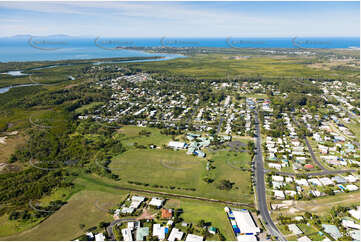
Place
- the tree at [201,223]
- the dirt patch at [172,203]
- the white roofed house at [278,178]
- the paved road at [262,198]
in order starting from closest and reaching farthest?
the paved road at [262,198] → the tree at [201,223] → the dirt patch at [172,203] → the white roofed house at [278,178]

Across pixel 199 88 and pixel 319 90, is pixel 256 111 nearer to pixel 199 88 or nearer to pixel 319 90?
pixel 199 88

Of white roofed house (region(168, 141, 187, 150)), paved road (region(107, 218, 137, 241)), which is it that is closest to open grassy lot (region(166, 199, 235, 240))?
paved road (region(107, 218, 137, 241))

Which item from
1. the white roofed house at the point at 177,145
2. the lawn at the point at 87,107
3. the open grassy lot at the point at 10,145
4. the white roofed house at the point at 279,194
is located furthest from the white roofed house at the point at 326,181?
the lawn at the point at 87,107

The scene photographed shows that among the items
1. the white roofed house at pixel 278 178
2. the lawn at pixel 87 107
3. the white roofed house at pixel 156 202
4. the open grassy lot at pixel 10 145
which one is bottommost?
the white roofed house at pixel 156 202

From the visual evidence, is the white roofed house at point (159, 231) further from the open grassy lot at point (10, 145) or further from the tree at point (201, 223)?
the open grassy lot at point (10, 145)

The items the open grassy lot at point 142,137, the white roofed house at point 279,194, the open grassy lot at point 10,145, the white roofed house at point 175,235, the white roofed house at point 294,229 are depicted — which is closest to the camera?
the white roofed house at point 175,235

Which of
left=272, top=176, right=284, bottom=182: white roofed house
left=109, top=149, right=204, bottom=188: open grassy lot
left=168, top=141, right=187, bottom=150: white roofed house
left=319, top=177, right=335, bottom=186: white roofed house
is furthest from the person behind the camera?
left=168, top=141, right=187, bottom=150: white roofed house

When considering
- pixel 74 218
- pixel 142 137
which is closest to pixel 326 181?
pixel 142 137

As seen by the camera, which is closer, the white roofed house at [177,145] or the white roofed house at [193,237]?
the white roofed house at [193,237]

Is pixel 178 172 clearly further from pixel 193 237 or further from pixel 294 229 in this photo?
pixel 294 229

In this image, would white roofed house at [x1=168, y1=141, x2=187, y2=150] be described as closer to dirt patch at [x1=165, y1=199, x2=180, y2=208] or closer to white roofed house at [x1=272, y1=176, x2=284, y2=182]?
dirt patch at [x1=165, y1=199, x2=180, y2=208]

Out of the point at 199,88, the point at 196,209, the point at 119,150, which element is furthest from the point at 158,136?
the point at 199,88
